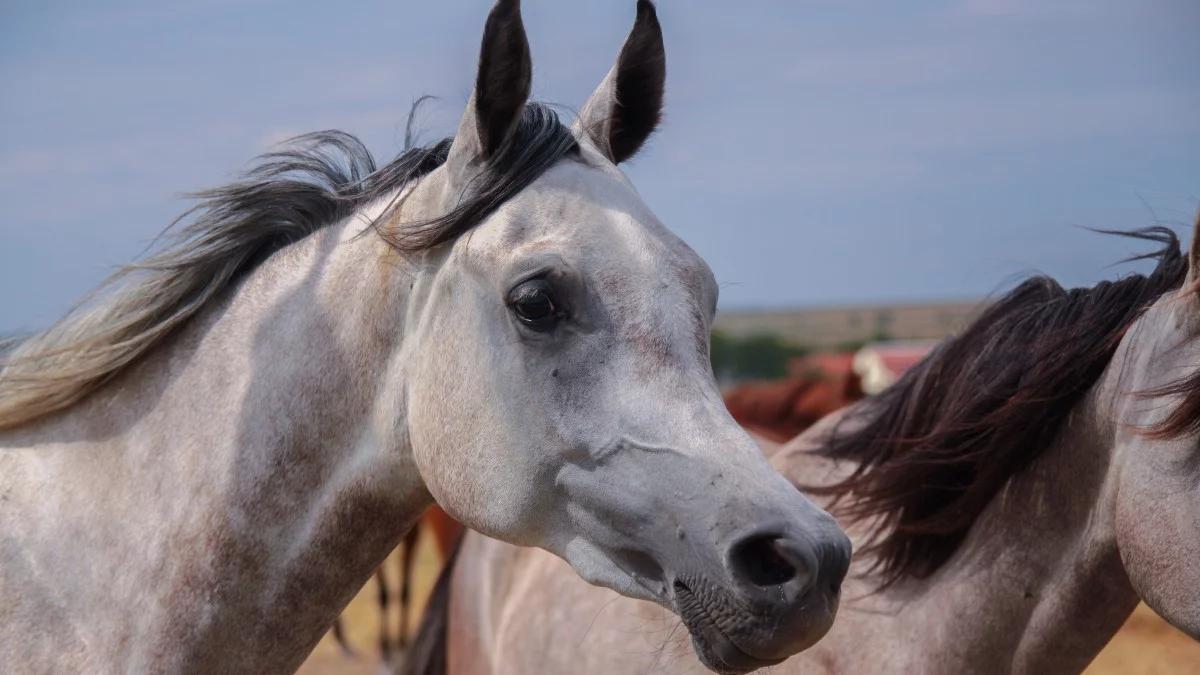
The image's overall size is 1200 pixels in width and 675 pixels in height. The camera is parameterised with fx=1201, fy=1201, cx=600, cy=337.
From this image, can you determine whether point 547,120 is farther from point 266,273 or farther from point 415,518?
point 415,518

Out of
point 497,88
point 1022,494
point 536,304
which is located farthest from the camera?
Result: point 1022,494

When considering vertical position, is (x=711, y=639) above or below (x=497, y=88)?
below

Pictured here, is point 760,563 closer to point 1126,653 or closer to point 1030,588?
point 1030,588

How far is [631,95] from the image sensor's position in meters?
2.56

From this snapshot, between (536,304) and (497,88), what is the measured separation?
1.37 feet

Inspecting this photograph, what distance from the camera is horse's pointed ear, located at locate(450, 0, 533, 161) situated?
2131 millimetres

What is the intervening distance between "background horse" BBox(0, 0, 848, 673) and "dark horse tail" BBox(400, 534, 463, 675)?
2.16 metres

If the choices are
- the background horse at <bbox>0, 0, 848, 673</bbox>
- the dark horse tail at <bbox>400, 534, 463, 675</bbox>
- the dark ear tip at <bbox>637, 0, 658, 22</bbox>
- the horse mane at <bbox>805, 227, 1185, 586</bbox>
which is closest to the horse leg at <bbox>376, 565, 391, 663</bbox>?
the dark horse tail at <bbox>400, 534, 463, 675</bbox>

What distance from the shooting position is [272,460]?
2227 mm

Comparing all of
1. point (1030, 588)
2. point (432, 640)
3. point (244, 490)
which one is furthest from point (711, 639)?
point (432, 640)

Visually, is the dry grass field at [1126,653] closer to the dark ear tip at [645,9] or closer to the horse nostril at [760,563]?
the dark ear tip at [645,9]

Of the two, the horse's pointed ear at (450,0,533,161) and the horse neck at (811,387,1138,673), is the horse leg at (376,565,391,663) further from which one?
the horse's pointed ear at (450,0,533,161)

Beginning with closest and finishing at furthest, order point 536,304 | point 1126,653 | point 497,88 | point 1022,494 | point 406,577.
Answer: point 536,304, point 497,88, point 1022,494, point 1126,653, point 406,577

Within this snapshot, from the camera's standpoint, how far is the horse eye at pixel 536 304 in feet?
6.81
